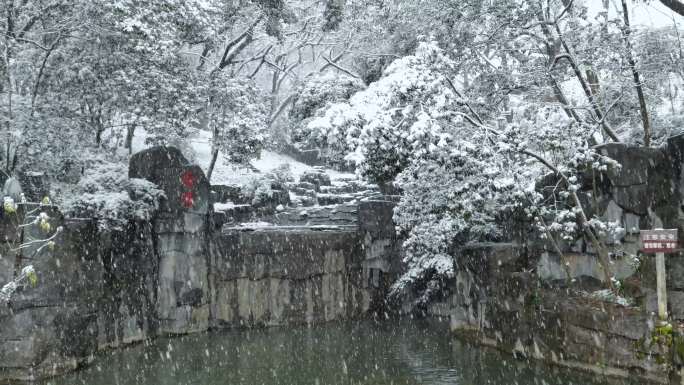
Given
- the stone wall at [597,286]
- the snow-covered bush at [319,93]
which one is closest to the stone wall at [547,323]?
the stone wall at [597,286]

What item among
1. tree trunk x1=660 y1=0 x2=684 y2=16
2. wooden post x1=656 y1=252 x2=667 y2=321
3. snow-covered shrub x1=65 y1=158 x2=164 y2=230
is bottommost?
wooden post x1=656 y1=252 x2=667 y2=321

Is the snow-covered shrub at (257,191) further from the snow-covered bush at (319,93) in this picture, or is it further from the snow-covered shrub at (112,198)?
the snow-covered shrub at (112,198)

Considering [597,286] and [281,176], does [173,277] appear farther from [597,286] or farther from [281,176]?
[597,286]

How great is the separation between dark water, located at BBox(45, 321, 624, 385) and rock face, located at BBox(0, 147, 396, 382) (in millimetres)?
605

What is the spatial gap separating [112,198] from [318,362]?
16.5ft

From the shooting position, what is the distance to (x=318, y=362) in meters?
11.0

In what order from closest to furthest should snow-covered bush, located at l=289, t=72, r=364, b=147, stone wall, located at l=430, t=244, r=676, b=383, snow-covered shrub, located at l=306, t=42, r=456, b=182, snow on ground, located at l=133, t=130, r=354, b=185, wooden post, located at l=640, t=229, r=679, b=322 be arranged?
wooden post, located at l=640, t=229, r=679, b=322 < stone wall, located at l=430, t=244, r=676, b=383 < snow-covered shrub, located at l=306, t=42, r=456, b=182 < snow-covered bush, located at l=289, t=72, r=364, b=147 < snow on ground, located at l=133, t=130, r=354, b=185

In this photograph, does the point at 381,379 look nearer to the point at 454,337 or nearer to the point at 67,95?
the point at 454,337

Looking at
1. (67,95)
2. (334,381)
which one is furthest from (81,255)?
(334,381)

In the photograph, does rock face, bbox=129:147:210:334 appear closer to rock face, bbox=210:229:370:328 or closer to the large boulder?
the large boulder

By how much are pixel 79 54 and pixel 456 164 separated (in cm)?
806

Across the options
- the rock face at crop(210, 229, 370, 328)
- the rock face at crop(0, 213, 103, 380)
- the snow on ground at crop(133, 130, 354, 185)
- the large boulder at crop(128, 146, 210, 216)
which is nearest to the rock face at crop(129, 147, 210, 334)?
the large boulder at crop(128, 146, 210, 216)

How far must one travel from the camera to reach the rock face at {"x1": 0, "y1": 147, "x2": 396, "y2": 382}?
32.8ft

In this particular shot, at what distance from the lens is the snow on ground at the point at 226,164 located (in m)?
20.5
